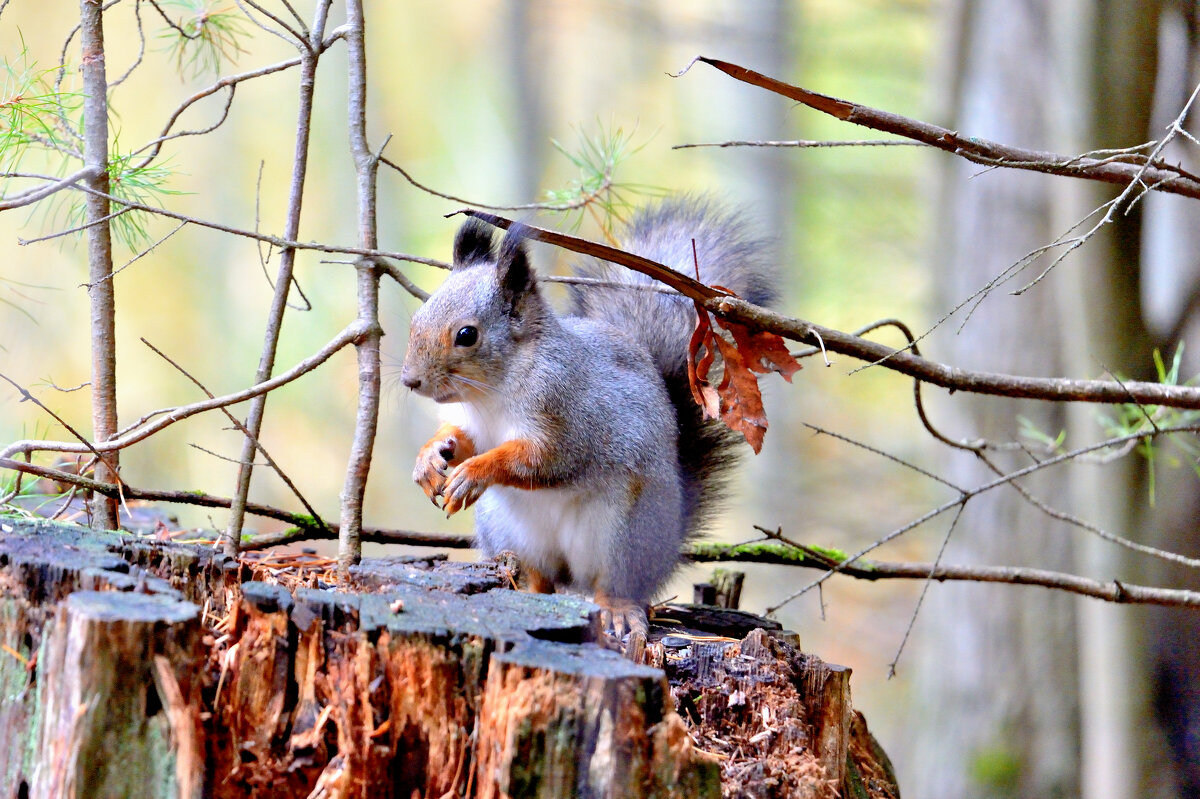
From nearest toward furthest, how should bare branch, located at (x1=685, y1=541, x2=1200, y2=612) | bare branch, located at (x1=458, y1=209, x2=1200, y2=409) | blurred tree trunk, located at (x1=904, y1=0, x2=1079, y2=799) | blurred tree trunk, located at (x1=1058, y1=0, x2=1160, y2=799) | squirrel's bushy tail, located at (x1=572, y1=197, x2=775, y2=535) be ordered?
bare branch, located at (x1=458, y1=209, x2=1200, y2=409), bare branch, located at (x1=685, y1=541, x2=1200, y2=612), squirrel's bushy tail, located at (x1=572, y1=197, x2=775, y2=535), blurred tree trunk, located at (x1=1058, y1=0, x2=1160, y2=799), blurred tree trunk, located at (x1=904, y1=0, x2=1079, y2=799)

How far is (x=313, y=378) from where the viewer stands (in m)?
10.0

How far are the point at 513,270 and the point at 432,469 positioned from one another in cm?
49

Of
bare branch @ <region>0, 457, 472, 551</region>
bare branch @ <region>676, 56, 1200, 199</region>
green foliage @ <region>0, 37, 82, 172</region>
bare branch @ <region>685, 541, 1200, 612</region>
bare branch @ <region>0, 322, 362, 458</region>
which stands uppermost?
green foliage @ <region>0, 37, 82, 172</region>

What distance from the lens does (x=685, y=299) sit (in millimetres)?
2697

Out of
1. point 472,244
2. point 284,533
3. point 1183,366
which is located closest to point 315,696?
point 284,533

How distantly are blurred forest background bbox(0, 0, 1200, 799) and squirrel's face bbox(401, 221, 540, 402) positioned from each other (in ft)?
0.72

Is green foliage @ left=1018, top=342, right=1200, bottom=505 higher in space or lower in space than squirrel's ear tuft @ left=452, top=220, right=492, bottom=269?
lower

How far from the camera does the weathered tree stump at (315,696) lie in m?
1.30

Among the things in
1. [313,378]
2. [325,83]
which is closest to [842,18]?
[325,83]

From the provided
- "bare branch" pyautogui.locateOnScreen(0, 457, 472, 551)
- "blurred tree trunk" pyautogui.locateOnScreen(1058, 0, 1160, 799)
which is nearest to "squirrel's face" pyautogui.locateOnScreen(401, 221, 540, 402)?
"bare branch" pyautogui.locateOnScreen(0, 457, 472, 551)

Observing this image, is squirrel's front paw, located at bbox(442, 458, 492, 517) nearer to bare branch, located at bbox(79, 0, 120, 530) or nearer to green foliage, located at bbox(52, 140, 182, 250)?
bare branch, located at bbox(79, 0, 120, 530)

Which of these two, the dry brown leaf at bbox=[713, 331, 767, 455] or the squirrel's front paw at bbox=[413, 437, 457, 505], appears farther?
the squirrel's front paw at bbox=[413, 437, 457, 505]

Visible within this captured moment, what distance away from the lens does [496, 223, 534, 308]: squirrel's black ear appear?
2.39 metres

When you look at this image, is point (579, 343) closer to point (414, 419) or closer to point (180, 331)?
point (414, 419)
